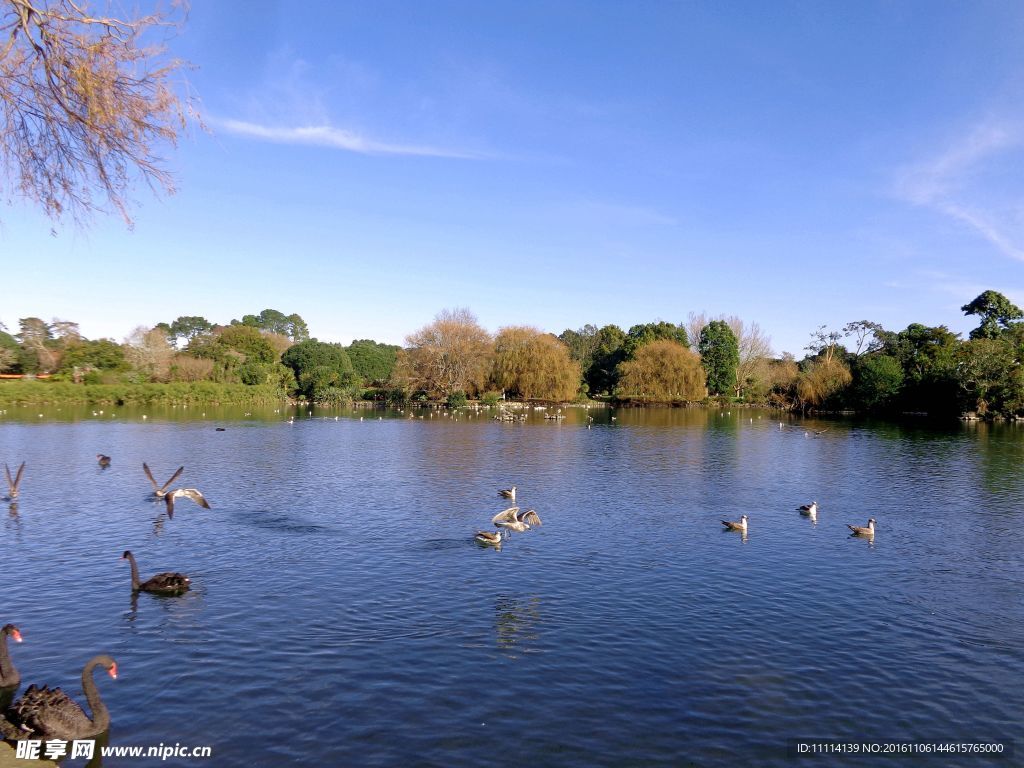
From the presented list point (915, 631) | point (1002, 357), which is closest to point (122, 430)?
point (915, 631)

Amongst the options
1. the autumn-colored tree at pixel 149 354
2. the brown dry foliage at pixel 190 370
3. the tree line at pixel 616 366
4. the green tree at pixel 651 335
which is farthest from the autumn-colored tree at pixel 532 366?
the autumn-colored tree at pixel 149 354

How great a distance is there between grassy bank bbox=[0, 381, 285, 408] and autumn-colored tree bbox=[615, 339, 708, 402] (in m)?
52.5

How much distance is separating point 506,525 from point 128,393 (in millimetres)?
76263

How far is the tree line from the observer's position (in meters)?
82.9

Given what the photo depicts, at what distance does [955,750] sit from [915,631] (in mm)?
4828

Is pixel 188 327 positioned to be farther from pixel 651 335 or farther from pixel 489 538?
pixel 489 538

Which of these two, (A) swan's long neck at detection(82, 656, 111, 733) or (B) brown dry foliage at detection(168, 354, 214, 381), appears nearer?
(A) swan's long neck at detection(82, 656, 111, 733)

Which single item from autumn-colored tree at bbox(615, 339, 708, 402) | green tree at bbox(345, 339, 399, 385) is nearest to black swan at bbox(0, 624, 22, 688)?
autumn-colored tree at bbox(615, 339, 708, 402)

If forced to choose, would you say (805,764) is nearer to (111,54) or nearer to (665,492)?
(111,54)

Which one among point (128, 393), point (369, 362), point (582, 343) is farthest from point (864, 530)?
point (582, 343)

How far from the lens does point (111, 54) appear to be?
8.94m

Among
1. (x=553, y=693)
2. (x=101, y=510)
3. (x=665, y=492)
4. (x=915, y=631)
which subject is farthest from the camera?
(x=665, y=492)

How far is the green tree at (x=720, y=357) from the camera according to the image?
10600cm

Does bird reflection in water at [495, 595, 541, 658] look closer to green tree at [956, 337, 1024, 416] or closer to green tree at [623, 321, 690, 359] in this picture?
green tree at [956, 337, 1024, 416]
